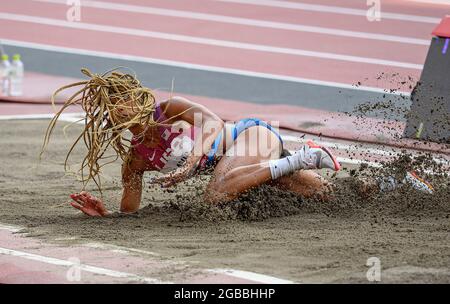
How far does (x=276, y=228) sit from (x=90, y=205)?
4.69ft

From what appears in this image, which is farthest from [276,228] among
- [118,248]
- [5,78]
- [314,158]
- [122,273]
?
[5,78]

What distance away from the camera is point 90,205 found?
23.7ft

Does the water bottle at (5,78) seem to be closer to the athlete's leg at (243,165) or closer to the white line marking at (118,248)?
the athlete's leg at (243,165)

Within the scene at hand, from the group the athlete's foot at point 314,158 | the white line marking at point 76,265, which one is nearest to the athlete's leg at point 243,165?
the athlete's foot at point 314,158

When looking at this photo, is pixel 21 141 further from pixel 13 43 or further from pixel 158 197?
pixel 13 43

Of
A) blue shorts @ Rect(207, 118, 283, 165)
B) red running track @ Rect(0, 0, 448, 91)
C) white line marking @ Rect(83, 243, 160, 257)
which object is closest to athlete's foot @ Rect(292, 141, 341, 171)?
blue shorts @ Rect(207, 118, 283, 165)

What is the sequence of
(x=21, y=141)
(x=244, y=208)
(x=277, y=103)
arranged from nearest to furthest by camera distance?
1. (x=244, y=208)
2. (x=21, y=141)
3. (x=277, y=103)

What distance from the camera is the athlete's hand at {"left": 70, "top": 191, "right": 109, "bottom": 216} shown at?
23.6 feet

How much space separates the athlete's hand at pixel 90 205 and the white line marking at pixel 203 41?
796 centimetres

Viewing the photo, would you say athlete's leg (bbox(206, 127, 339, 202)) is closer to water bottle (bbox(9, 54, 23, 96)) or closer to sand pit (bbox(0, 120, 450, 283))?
sand pit (bbox(0, 120, 450, 283))

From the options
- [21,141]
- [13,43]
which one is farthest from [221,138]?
[13,43]

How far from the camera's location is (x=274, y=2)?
19.0 metres

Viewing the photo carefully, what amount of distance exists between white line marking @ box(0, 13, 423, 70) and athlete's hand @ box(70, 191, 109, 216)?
26.1 feet

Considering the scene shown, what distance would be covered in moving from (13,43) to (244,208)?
10119 mm
